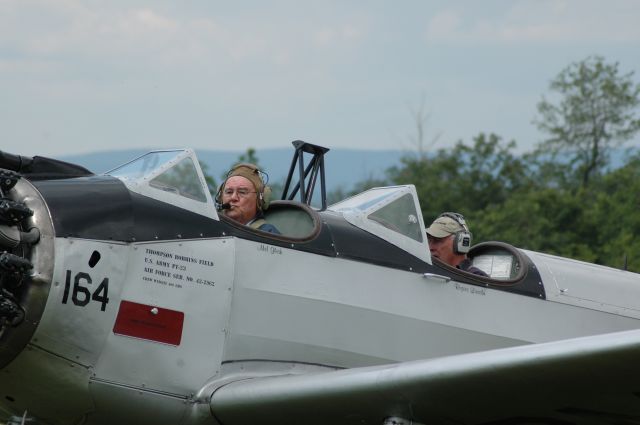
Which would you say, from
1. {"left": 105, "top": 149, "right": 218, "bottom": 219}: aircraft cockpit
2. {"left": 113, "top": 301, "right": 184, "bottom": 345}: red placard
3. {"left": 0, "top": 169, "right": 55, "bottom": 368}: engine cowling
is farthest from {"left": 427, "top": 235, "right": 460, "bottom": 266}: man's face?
{"left": 0, "top": 169, "right": 55, "bottom": 368}: engine cowling

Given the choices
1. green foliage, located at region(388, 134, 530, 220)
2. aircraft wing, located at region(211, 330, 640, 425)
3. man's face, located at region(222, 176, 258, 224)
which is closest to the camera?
aircraft wing, located at region(211, 330, 640, 425)

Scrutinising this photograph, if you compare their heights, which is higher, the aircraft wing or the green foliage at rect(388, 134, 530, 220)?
the green foliage at rect(388, 134, 530, 220)

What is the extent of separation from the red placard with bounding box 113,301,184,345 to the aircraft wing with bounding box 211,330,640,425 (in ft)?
1.61

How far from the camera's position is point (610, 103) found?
176 feet

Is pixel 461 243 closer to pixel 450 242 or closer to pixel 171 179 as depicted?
pixel 450 242

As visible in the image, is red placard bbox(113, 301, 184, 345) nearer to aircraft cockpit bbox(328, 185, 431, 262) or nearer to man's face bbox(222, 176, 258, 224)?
man's face bbox(222, 176, 258, 224)

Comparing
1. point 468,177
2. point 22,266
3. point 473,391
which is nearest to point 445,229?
point 473,391

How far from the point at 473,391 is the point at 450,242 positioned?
9.61ft

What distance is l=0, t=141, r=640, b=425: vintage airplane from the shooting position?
6.61 metres

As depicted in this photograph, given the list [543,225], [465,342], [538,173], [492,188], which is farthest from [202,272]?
[538,173]

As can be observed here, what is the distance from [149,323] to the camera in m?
7.28

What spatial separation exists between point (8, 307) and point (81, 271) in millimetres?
533

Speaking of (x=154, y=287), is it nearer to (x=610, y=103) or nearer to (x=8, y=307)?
(x=8, y=307)

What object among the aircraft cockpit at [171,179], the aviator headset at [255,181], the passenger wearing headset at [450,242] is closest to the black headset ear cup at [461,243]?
the passenger wearing headset at [450,242]
